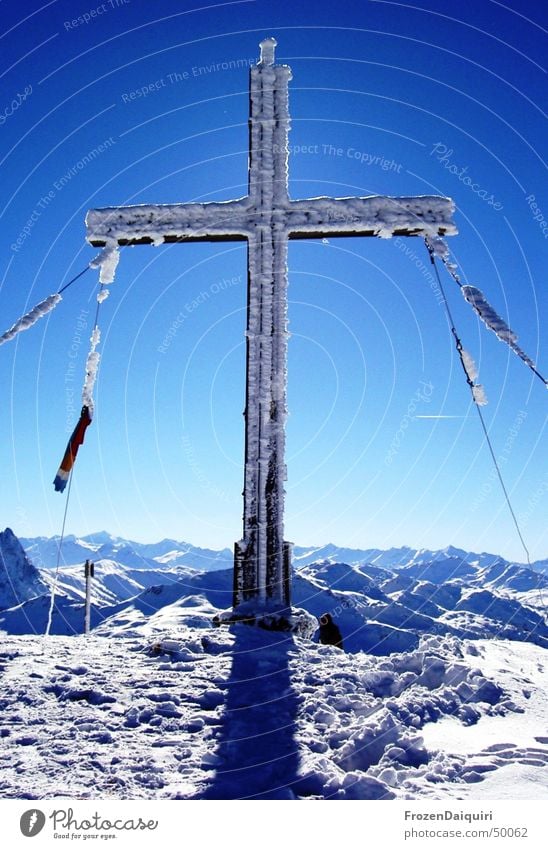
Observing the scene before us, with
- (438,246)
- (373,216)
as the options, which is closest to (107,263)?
(373,216)

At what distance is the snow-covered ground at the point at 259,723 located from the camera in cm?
361

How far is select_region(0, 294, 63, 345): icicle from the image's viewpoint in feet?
26.1

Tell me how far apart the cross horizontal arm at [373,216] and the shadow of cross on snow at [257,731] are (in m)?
6.09

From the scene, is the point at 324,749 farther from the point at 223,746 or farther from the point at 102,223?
the point at 102,223

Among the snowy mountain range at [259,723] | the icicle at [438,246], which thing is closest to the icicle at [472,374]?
the icicle at [438,246]

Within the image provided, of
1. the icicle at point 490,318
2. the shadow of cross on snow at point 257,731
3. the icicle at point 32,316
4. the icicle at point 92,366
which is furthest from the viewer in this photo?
the icicle at point 92,366

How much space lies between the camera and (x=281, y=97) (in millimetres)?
9055

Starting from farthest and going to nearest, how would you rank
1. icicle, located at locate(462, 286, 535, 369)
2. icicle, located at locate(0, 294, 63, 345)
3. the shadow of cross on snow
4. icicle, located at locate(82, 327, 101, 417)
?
icicle, located at locate(82, 327, 101, 417)
icicle, located at locate(0, 294, 63, 345)
icicle, located at locate(462, 286, 535, 369)
the shadow of cross on snow

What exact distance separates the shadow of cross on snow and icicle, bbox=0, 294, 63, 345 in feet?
17.0

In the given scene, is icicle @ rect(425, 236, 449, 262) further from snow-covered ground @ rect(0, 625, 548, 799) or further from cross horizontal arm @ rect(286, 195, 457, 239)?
snow-covered ground @ rect(0, 625, 548, 799)

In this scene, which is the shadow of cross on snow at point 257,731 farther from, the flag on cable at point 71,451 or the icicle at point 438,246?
the icicle at point 438,246

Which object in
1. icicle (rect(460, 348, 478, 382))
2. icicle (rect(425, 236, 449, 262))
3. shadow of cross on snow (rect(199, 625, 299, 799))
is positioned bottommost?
shadow of cross on snow (rect(199, 625, 299, 799))

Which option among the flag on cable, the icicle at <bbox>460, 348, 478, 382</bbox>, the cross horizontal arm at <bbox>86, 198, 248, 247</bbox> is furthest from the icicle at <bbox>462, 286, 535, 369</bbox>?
the flag on cable

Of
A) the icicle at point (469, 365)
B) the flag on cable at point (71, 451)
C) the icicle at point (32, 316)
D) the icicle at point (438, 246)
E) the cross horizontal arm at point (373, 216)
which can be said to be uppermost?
the cross horizontal arm at point (373, 216)
